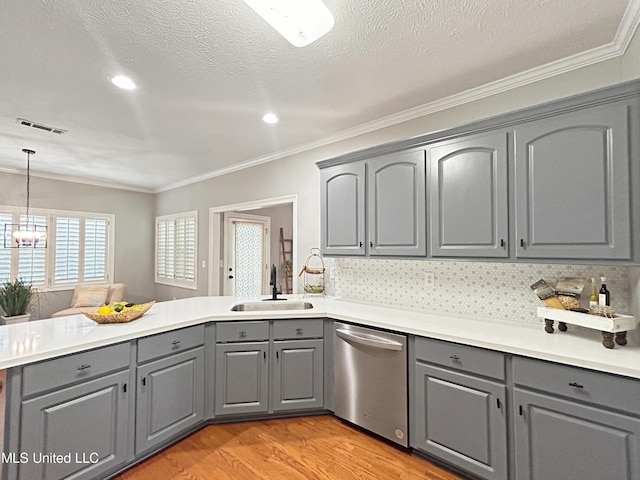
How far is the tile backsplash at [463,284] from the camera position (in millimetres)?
2008

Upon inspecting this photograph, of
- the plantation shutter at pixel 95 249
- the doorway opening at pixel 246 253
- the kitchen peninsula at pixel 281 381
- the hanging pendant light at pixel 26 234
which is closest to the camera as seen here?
the kitchen peninsula at pixel 281 381

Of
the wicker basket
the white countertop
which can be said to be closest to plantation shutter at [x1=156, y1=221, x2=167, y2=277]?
the white countertop

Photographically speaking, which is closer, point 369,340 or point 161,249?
point 369,340

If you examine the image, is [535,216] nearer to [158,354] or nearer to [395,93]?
[395,93]

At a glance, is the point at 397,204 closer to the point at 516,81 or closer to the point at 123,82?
the point at 516,81

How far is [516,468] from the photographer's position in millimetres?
1695

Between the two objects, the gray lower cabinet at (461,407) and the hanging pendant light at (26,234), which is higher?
the hanging pendant light at (26,234)

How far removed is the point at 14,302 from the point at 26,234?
1.04 m

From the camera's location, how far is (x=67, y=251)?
5430 millimetres

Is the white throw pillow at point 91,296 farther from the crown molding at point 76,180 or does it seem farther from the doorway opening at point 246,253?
the doorway opening at point 246,253

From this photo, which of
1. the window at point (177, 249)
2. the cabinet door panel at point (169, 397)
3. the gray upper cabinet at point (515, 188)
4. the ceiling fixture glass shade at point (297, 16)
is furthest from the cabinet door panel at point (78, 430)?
the window at point (177, 249)

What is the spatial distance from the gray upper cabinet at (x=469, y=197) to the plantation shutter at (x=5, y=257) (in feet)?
20.1

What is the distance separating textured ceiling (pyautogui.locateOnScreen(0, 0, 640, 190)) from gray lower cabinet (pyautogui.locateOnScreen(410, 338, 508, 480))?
185cm

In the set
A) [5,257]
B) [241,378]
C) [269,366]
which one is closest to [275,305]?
[269,366]
